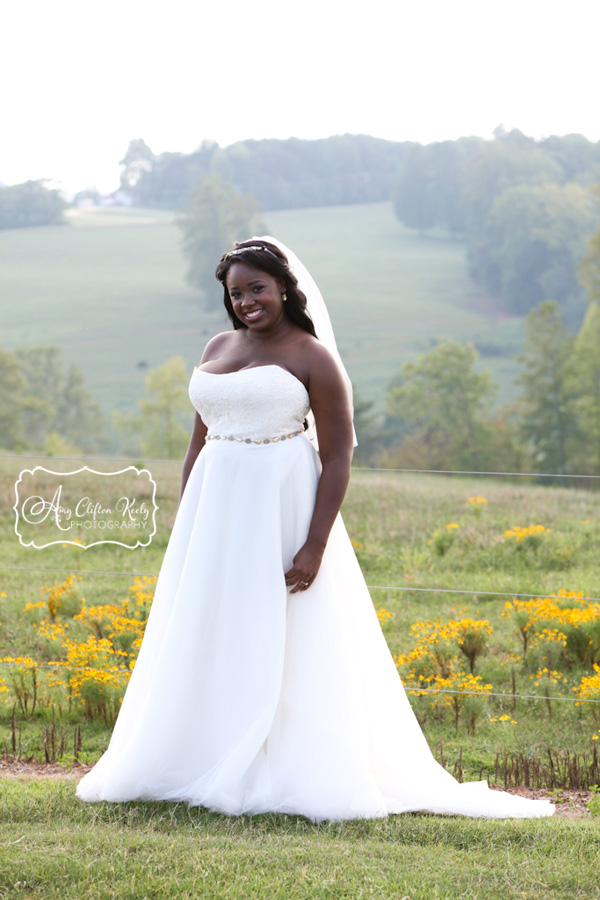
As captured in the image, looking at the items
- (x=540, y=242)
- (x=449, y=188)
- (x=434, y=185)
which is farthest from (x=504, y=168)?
(x=540, y=242)

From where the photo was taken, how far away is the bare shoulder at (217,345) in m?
3.31

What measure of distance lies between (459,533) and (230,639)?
4802 millimetres

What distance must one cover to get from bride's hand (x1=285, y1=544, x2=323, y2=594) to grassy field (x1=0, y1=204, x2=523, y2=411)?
27272 mm

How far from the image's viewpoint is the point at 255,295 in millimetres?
3121

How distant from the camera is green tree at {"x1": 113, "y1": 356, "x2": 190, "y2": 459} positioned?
102 feet

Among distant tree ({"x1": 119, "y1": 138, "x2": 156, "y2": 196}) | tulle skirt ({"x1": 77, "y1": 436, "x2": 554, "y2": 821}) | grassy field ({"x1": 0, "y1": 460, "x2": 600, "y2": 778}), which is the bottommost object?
grassy field ({"x1": 0, "y1": 460, "x2": 600, "y2": 778})

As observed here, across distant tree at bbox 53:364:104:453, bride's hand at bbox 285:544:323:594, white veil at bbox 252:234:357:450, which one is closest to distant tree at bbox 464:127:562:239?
distant tree at bbox 53:364:104:453

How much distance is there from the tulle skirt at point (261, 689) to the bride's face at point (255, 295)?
407mm

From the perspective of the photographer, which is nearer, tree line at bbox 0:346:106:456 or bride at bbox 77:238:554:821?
bride at bbox 77:238:554:821

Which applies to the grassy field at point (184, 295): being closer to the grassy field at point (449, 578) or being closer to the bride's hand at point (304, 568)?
the grassy field at point (449, 578)

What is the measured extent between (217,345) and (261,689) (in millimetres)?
1168

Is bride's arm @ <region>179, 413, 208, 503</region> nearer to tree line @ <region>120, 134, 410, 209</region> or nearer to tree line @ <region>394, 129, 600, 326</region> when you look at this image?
tree line @ <region>394, 129, 600, 326</region>

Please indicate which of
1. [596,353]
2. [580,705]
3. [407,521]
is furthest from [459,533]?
[596,353]

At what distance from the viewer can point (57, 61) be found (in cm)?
3081
